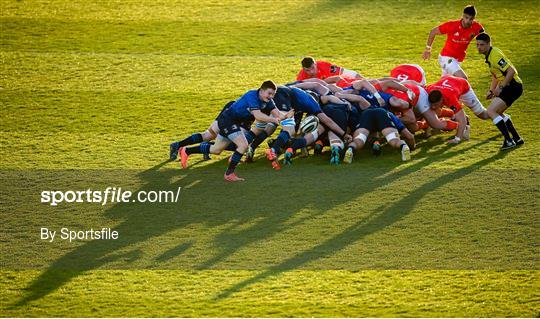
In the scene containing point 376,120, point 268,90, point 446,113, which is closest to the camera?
point 268,90

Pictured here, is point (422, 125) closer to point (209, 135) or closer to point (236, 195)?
point (209, 135)

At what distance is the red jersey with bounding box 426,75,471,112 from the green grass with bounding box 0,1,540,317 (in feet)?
1.90

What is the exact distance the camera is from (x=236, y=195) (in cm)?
1298

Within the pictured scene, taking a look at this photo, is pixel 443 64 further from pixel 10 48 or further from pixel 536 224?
pixel 10 48

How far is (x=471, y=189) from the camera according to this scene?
1303cm

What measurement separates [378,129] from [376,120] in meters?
0.14

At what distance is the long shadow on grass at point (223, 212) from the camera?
36.4 ft

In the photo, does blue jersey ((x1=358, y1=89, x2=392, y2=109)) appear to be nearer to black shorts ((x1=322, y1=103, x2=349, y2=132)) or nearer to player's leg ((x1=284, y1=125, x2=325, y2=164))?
black shorts ((x1=322, y1=103, x2=349, y2=132))

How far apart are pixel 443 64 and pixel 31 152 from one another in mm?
6306

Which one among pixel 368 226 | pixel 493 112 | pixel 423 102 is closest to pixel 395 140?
pixel 423 102

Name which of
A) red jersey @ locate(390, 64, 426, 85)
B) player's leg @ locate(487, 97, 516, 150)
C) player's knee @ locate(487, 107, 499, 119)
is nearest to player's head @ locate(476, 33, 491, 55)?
player's leg @ locate(487, 97, 516, 150)

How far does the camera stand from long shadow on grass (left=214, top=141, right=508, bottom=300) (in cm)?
1079

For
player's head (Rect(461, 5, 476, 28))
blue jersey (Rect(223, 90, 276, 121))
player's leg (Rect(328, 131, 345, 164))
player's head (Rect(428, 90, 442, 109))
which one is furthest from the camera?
player's head (Rect(461, 5, 476, 28))

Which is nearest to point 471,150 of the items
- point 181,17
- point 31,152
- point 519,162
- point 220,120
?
point 519,162
